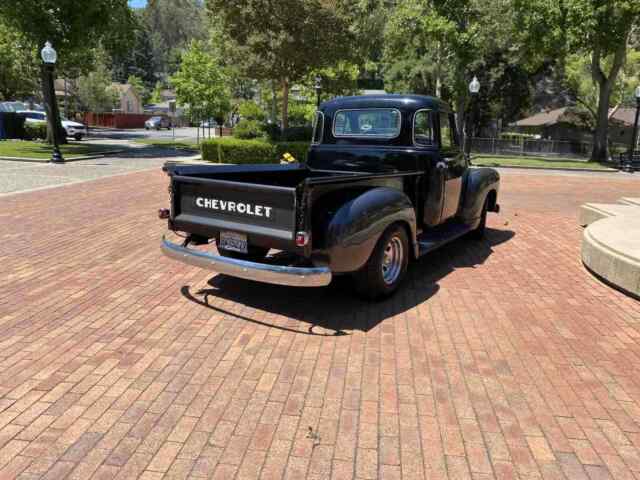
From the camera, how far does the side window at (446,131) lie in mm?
6121

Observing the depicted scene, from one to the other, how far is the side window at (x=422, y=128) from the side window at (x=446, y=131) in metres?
0.23

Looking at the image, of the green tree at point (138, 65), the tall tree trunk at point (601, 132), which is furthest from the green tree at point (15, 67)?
the green tree at point (138, 65)

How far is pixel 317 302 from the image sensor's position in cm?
502

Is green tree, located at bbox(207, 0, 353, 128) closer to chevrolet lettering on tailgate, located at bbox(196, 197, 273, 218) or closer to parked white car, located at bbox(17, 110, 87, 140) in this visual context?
parked white car, located at bbox(17, 110, 87, 140)

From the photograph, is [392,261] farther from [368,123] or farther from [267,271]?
[368,123]

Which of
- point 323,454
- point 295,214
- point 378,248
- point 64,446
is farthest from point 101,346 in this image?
point 378,248

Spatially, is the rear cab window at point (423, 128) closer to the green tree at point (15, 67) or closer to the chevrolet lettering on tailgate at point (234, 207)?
the chevrolet lettering on tailgate at point (234, 207)

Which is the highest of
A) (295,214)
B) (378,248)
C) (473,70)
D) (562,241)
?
(473,70)

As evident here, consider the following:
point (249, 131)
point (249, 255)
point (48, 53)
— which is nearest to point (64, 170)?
point (48, 53)

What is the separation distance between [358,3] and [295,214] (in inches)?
974

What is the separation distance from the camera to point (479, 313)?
191 inches

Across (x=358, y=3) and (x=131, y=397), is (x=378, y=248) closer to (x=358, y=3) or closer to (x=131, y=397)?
(x=131, y=397)

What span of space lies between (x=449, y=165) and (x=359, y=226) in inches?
92.3

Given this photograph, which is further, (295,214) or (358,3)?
(358,3)
